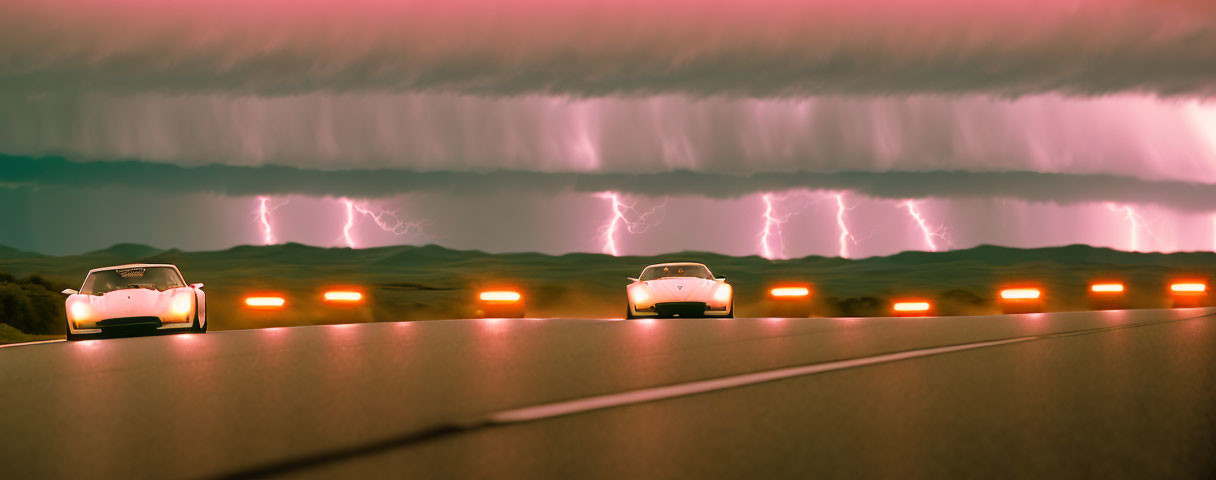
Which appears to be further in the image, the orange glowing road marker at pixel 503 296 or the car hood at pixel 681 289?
the orange glowing road marker at pixel 503 296

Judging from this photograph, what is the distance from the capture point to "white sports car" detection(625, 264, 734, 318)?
23.5 m

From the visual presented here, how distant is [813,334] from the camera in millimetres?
16797

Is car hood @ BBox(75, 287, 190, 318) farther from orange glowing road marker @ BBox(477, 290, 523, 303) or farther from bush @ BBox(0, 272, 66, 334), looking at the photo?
bush @ BBox(0, 272, 66, 334)

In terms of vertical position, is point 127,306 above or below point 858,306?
above

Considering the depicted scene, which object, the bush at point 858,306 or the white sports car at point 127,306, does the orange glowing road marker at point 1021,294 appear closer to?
the bush at point 858,306

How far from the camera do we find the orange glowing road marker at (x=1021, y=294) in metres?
26.8

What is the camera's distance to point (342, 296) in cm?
2798

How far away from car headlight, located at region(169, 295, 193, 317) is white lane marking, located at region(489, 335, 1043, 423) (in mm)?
11574

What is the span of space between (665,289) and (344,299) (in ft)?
27.4

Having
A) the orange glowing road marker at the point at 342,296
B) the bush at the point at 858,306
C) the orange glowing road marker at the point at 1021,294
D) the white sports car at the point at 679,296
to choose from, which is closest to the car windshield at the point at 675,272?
the white sports car at the point at 679,296

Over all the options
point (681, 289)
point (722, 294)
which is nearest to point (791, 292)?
point (722, 294)

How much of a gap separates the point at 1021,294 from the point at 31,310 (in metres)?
23.7

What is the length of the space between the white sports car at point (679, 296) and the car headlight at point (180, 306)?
7.92 meters

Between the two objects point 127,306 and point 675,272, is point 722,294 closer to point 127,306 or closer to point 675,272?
point 675,272
